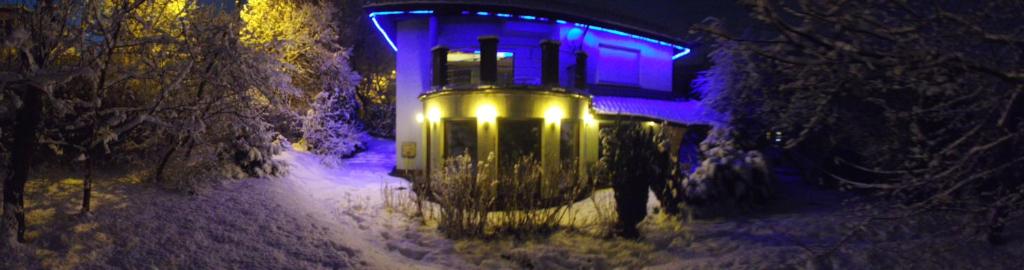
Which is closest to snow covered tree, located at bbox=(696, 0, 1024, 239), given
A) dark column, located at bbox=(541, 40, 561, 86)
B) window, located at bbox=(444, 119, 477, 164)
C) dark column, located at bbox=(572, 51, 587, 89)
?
dark column, located at bbox=(541, 40, 561, 86)

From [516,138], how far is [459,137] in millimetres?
1338

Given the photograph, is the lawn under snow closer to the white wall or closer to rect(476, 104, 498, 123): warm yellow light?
rect(476, 104, 498, 123): warm yellow light

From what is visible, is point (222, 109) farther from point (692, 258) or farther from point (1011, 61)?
point (1011, 61)

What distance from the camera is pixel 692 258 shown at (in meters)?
6.49

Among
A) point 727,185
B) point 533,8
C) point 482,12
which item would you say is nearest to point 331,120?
point 482,12

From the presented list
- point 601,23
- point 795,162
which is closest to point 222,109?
point 601,23

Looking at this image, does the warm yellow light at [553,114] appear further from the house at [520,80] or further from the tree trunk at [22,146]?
the tree trunk at [22,146]

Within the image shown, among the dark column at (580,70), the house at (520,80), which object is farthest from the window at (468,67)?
the dark column at (580,70)

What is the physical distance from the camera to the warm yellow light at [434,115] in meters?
11.7

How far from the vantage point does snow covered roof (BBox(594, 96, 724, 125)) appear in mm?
14120

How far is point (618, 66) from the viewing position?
652 inches

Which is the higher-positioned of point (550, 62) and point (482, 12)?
point (482, 12)

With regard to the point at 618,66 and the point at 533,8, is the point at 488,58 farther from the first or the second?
the point at 618,66

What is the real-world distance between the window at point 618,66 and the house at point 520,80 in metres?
0.03
